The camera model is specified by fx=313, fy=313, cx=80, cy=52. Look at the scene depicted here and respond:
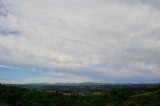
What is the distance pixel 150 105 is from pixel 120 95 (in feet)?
91.5

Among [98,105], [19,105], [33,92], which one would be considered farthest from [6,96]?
[98,105]

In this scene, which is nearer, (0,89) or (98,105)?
(98,105)

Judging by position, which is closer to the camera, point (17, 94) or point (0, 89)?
point (17, 94)

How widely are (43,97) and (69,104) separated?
63.9ft

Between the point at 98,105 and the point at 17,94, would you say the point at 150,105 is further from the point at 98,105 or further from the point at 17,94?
the point at 17,94

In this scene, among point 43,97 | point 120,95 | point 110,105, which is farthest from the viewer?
point 120,95

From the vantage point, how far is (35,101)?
92.2 meters

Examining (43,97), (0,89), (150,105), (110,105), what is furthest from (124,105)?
(0,89)

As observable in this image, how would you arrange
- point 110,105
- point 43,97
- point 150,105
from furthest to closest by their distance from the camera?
1. point 150,105
2. point 110,105
3. point 43,97

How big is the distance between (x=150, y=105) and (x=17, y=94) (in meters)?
51.5

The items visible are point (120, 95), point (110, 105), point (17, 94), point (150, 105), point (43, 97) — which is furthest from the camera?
point (120, 95)

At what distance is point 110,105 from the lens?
10688 cm

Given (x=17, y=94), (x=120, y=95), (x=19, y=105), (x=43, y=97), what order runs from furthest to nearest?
(x=120, y=95)
(x=17, y=94)
(x=43, y=97)
(x=19, y=105)

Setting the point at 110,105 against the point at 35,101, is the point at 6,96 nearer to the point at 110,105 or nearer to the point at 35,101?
the point at 35,101
